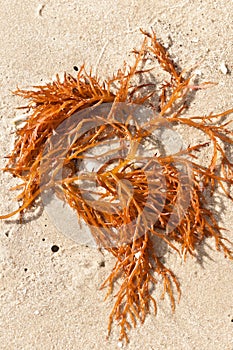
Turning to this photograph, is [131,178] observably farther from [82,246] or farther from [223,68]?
[223,68]

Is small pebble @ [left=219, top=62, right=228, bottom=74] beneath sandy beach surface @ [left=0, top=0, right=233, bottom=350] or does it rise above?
above

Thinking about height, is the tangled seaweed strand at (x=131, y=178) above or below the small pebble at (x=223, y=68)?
below

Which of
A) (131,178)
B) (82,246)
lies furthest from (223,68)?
(82,246)

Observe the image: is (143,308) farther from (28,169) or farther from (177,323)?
(28,169)

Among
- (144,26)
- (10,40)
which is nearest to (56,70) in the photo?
(10,40)

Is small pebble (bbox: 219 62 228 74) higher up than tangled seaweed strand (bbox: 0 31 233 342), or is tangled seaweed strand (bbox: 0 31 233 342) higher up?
small pebble (bbox: 219 62 228 74)
